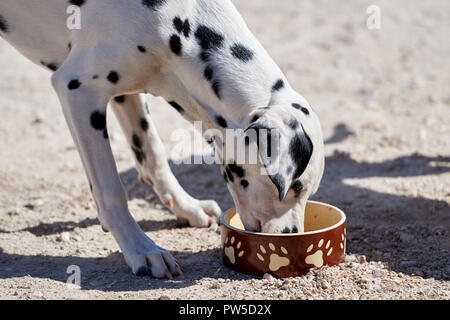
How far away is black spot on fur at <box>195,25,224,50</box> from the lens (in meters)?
3.77

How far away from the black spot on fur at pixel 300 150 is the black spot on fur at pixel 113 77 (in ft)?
3.60

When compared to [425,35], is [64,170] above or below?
below

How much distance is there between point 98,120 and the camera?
155 inches

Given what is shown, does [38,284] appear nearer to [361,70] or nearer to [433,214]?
[433,214]

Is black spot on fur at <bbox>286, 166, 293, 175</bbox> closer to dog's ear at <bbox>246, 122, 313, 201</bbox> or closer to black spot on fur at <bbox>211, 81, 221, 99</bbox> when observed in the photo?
dog's ear at <bbox>246, 122, 313, 201</bbox>

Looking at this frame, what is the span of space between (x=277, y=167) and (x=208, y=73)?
73 cm

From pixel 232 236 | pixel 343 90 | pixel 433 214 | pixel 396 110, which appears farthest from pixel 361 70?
pixel 232 236

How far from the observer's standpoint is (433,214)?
15.7ft

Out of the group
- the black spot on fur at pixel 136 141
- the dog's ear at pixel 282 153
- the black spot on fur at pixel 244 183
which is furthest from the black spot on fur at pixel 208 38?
the black spot on fur at pixel 136 141

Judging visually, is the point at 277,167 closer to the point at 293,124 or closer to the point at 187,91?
the point at 293,124

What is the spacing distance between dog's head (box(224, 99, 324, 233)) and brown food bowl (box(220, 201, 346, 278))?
0.08 meters

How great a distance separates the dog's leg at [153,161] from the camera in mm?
4609

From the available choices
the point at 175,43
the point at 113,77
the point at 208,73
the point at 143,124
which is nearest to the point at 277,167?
the point at 208,73

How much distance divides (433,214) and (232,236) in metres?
1.68
